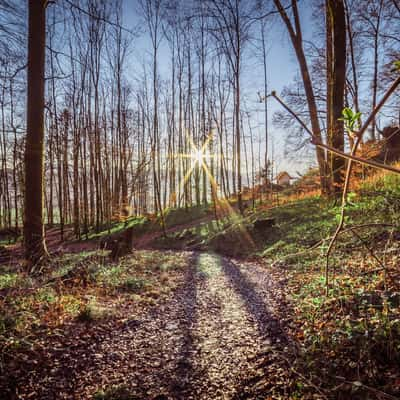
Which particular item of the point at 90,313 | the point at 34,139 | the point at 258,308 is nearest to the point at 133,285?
the point at 90,313

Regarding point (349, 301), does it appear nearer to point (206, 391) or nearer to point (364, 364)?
point (364, 364)

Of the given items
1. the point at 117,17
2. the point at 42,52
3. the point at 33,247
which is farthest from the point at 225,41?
the point at 33,247

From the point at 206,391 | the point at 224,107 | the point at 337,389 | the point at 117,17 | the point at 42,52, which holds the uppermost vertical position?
the point at 117,17

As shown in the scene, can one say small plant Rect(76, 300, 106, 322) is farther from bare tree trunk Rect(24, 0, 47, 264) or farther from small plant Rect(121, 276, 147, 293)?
bare tree trunk Rect(24, 0, 47, 264)

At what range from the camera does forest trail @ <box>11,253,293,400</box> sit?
2.68 m

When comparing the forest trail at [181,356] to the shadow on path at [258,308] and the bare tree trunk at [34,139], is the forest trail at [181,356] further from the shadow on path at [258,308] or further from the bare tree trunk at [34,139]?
the bare tree trunk at [34,139]

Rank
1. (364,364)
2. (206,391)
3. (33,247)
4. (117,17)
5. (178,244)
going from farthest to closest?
(178,244)
(117,17)
(33,247)
(206,391)
(364,364)

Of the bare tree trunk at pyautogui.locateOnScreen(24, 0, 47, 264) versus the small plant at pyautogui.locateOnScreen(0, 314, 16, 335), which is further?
the bare tree trunk at pyautogui.locateOnScreen(24, 0, 47, 264)

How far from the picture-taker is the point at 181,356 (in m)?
3.29

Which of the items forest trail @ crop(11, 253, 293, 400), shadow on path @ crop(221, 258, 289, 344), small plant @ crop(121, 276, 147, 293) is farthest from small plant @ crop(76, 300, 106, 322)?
shadow on path @ crop(221, 258, 289, 344)

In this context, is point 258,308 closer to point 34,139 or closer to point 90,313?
point 90,313

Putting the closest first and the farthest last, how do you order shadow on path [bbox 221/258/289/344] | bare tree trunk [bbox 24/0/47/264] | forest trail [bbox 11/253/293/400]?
forest trail [bbox 11/253/293/400], shadow on path [bbox 221/258/289/344], bare tree trunk [bbox 24/0/47/264]

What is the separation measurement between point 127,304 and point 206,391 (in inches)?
111

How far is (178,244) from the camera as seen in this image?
1430cm
